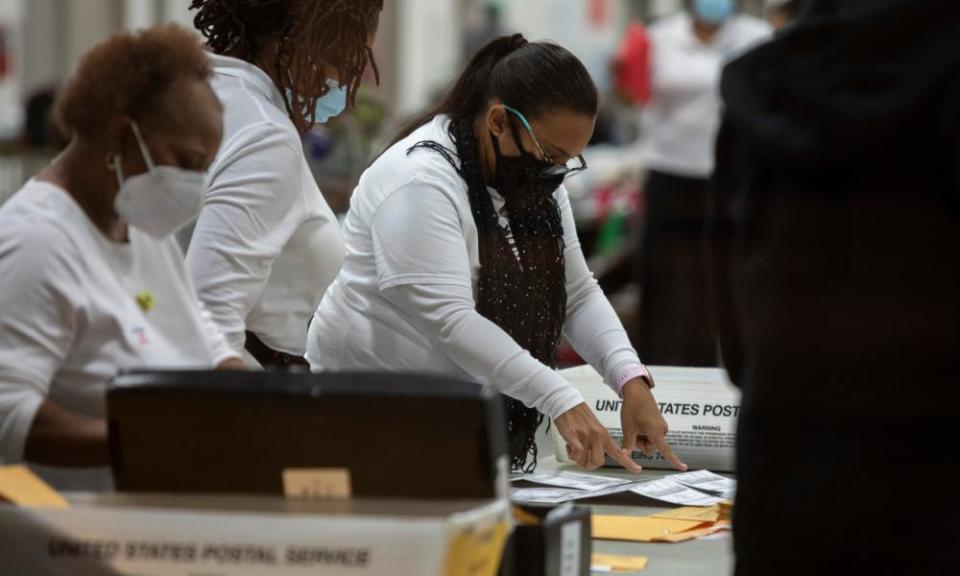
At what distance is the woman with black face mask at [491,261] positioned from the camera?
2592mm

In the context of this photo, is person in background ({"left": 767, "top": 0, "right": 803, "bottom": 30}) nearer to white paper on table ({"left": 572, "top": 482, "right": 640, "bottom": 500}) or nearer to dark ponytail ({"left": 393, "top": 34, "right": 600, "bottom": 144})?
dark ponytail ({"left": 393, "top": 34, "right": 600, "bottom": 144})

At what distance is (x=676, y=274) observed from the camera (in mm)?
6449

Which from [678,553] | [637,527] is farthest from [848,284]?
[637,527]

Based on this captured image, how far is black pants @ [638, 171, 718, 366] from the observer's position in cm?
638

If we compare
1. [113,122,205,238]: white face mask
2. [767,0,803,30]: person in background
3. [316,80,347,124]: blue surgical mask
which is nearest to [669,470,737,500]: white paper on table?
[316,80,347,124]: blue surgical mask

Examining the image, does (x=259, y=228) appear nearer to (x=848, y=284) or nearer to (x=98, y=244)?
(x=98, y=244)

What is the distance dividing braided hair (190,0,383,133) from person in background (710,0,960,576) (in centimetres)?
104

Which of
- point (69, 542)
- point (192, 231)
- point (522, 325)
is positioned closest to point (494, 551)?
point (69, 542)

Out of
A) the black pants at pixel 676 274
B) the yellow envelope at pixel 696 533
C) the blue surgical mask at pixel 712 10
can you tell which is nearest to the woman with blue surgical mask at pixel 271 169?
the yellow envelope at pixel 696 533

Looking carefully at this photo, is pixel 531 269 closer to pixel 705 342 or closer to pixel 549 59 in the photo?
pixel 549 59

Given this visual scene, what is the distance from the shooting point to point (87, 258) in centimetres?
179

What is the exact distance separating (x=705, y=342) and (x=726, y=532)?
13.8ft

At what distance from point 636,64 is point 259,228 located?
17.3ft

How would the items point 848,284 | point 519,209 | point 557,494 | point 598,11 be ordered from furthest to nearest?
1. point 598,11
2. point 519,209
3. point 557,494
4. point 848,284
